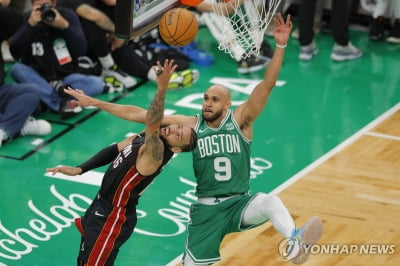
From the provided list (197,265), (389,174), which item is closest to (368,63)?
(389,174)

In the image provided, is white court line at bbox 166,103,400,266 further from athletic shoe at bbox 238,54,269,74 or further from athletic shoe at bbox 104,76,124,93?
athletic shoe at bbox 104,76,124,93

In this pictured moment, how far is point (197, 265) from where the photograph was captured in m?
7.62

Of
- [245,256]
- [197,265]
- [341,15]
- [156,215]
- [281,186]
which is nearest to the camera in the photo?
[197,265]

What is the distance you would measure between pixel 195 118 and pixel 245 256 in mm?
1393

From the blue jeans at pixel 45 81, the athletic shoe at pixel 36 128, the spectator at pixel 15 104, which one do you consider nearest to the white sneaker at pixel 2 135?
the spectator at pixel 15 104

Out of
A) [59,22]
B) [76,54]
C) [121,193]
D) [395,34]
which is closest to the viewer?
[121,193]

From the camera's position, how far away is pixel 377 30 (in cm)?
1423

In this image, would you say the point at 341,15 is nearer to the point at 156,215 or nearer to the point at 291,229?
the point at 156,215

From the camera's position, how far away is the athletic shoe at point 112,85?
12303 millimetres

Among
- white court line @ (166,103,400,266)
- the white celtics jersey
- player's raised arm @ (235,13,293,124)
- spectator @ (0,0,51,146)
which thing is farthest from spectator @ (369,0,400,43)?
the white celtics jersey

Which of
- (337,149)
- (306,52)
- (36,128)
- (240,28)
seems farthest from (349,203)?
(306,52)

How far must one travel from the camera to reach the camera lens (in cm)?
1127

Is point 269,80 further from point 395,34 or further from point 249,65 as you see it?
point 395,34

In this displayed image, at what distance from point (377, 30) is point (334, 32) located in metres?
1.05
